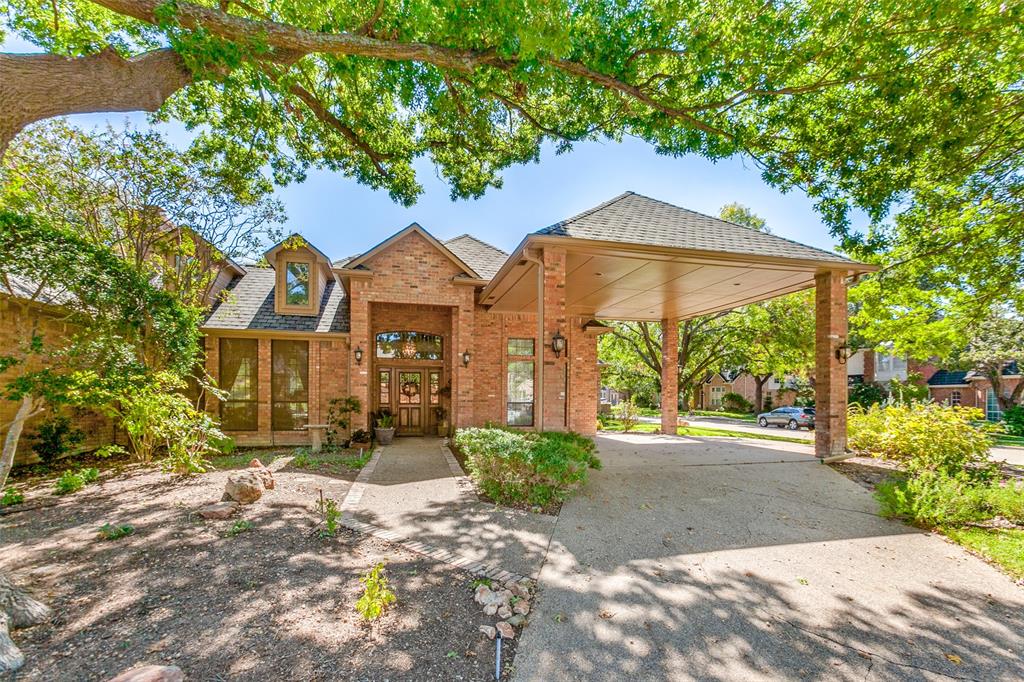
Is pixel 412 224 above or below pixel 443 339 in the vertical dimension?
above

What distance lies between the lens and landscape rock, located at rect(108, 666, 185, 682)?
216 cm

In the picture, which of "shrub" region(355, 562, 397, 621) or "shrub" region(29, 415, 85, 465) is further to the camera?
"shrub" region(29, 415, 85, 465)

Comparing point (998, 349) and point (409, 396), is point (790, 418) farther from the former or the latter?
point (409, 396)

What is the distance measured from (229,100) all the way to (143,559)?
6.88 metres

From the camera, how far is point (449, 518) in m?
5.21

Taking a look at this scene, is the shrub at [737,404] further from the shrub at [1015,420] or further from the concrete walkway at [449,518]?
the concrete walkway at [449,518]

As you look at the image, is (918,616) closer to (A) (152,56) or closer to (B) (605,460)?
(B) (605,460)

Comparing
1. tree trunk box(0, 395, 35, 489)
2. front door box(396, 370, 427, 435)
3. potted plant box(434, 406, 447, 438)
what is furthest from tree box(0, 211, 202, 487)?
potted plant box(434, 406, 447, 438)

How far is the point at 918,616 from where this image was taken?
10.7 ft

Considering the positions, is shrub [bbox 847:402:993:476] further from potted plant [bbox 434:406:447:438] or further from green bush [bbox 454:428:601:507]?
potted plant [bbox 434:406:447:438]

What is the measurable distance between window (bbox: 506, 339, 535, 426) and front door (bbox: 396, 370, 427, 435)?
2.92m

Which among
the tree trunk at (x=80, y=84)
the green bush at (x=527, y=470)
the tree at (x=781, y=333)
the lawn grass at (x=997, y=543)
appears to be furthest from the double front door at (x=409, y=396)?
the tree at (x=781, y=333)

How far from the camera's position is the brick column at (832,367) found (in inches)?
327

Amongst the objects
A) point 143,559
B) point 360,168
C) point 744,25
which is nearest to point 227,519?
point 143,559
